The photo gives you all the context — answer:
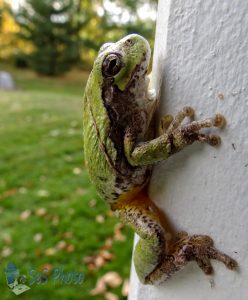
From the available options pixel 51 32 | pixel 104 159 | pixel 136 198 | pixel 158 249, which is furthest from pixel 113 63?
pixel 51 32

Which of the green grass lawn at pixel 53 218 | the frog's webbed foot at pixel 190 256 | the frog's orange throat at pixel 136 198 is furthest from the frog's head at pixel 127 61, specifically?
the green grass lawn at pixel 53 218

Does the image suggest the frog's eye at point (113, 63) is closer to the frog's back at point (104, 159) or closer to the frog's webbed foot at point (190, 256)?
the frog's back at point (104, 159)

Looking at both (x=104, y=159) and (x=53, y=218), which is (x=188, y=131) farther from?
(x=53, y=218)

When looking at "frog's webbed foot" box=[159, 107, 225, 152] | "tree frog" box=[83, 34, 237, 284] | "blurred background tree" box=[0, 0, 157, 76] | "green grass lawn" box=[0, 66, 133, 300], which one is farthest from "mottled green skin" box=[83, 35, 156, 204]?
"blurred background tree" box=[0, 0, 157, 76]

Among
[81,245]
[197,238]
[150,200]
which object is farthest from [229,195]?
[81,245]

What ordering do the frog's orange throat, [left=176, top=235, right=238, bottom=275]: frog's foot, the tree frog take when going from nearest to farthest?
[left=176, top=235, right=238, bottom=275]: frog's foot → the tree frog → the frog's orange throat

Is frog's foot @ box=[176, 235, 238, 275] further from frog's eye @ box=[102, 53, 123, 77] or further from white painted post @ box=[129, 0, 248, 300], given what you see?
frog's eye @ box=[102, 53, 123, 77]
